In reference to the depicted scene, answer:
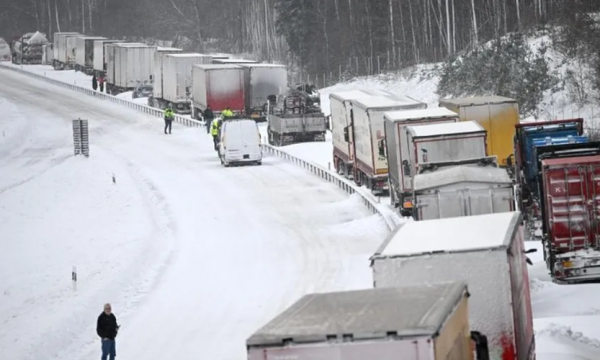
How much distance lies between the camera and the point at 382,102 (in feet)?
114

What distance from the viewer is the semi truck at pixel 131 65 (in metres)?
74.6

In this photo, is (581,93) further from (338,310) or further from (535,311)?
(338,310)

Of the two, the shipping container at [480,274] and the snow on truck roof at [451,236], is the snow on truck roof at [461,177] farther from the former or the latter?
the shipping container at [480,274]

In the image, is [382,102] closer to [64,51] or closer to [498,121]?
[498,121]

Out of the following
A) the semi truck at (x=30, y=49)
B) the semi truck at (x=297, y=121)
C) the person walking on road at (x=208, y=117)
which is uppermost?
the semi truck at (x=30, y=49)

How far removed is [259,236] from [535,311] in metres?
12.5

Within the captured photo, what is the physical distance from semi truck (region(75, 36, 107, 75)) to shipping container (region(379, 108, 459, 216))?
62.3 m

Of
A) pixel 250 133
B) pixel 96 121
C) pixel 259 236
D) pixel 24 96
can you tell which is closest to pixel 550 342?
pixel 259 236

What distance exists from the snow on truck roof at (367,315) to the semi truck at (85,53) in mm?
81735

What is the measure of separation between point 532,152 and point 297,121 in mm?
20308

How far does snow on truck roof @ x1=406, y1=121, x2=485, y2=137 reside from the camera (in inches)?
1092

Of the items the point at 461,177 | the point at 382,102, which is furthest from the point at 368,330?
the point at 382,102

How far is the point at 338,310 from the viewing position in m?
10.7

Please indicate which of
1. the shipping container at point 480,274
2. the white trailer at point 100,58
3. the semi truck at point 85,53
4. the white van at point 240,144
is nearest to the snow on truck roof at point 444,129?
the shipping container at point 480,274
